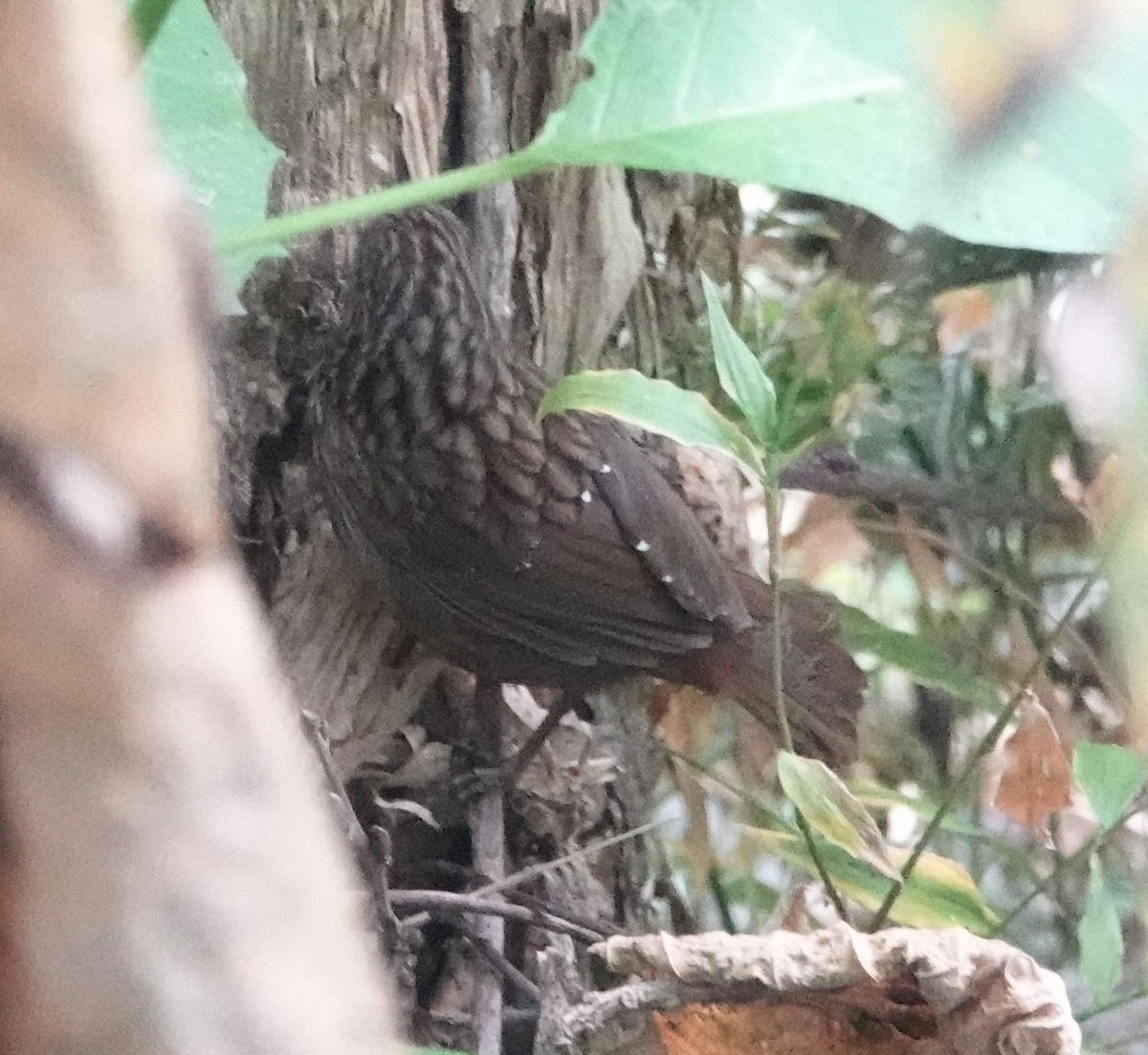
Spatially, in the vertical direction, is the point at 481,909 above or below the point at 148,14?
below

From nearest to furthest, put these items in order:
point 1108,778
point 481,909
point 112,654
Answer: point 112,654, point 1108,778, point 481,909

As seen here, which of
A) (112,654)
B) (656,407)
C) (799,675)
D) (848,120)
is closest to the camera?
(112,654)

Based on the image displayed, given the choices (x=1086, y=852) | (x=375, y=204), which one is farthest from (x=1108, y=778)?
(x=375, y=204)

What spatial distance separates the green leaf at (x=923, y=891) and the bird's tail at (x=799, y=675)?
137 millimetres

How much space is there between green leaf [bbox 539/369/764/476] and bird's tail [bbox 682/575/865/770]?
13.8 inches

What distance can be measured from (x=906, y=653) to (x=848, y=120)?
64 cm

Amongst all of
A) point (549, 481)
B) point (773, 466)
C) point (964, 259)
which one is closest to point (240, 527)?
point (549, 481)

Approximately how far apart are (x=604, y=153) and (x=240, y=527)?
49 centimetres

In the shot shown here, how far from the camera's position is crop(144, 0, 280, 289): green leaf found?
0.37 meters

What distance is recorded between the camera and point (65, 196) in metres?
0.14

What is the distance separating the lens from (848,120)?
0.29m

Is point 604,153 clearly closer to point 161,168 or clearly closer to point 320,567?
point 161,168

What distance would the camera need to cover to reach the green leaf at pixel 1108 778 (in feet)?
1.93

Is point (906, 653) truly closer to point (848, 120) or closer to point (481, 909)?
point (481, 909)
